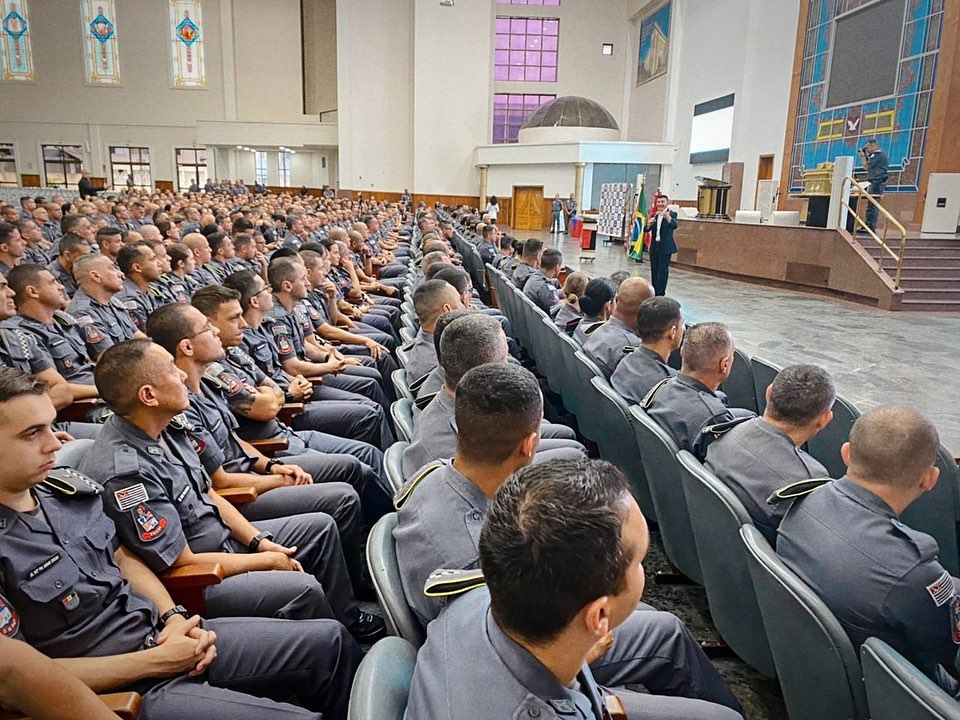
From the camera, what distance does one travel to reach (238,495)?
2107 mm

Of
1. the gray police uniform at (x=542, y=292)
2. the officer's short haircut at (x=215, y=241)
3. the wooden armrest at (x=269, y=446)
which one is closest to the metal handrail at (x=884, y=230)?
the gray police uniform at (x=542, y=292)

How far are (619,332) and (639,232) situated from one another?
367 inches

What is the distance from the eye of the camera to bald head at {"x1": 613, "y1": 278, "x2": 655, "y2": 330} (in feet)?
11.3

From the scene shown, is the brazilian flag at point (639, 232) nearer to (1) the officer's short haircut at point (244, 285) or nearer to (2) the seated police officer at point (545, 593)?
(1) the officer's short haircut at point (244, 285)

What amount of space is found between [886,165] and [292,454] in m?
10.3

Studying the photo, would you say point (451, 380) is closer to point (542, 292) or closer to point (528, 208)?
point (542, 292)

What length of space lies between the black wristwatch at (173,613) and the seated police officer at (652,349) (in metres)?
1.75

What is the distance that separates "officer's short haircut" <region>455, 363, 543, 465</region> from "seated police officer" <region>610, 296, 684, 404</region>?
1.35 m

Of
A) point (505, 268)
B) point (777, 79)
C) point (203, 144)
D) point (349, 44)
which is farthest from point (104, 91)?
point (505, 268)

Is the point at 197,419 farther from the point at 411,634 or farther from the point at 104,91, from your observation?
the point at 104,91

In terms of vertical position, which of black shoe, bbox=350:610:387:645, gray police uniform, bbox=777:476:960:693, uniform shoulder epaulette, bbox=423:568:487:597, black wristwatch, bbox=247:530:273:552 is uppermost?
uniform shoulder epaulette, bbox=423:568:487:597

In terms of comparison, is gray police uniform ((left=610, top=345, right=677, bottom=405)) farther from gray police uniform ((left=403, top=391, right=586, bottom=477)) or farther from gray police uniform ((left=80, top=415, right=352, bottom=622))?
gray police uniform ((left=80, top=415, right=352, bottom=622))

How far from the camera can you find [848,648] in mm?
1220

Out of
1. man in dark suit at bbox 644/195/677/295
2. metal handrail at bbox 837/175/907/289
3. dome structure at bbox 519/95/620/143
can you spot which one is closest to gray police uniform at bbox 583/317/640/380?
man in dark suit at bbox 644/195/677/295
